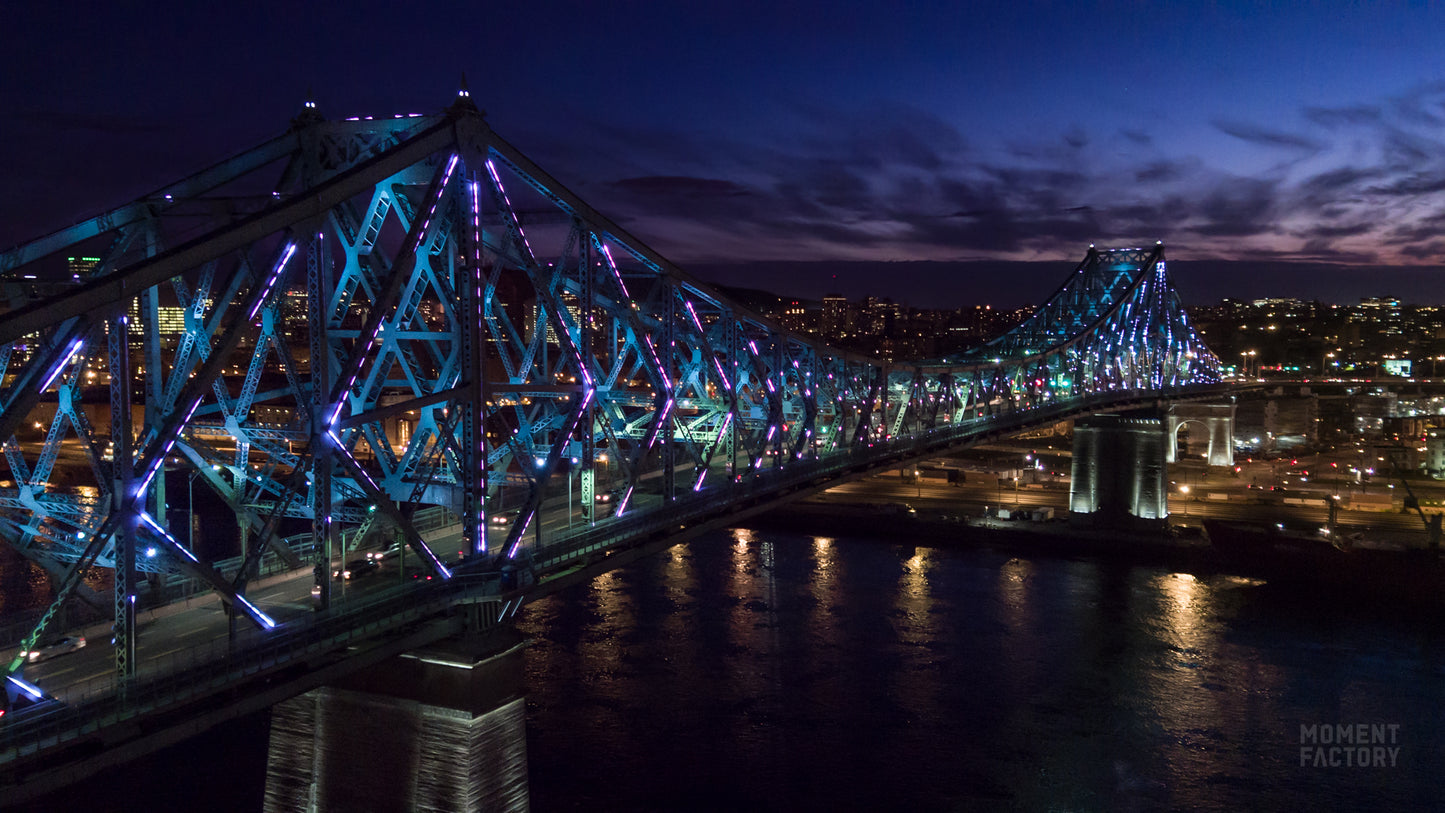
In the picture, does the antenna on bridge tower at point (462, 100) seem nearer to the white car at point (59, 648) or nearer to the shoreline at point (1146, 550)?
the white car at point (59, 648)

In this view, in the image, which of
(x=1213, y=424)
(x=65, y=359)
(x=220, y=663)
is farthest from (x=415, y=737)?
(x=1213, y=424)

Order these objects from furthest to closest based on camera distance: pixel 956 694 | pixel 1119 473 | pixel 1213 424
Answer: pixel 1213 424
pixel 1119 473
pixel 956 694

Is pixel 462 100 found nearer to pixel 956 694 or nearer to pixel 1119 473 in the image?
pixel 956 694

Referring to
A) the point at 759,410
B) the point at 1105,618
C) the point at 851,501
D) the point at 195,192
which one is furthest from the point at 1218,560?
the point at 195,192

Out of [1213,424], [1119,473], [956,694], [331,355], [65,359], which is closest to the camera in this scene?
[65,359]

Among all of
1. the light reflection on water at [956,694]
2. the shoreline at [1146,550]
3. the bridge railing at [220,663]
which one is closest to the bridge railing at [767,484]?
the bridge railing at [220,663]

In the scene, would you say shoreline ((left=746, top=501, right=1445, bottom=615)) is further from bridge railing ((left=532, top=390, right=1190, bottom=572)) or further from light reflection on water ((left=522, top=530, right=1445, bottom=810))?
bridge railing ((left=532, top=390, right=1190, bottom=572))
